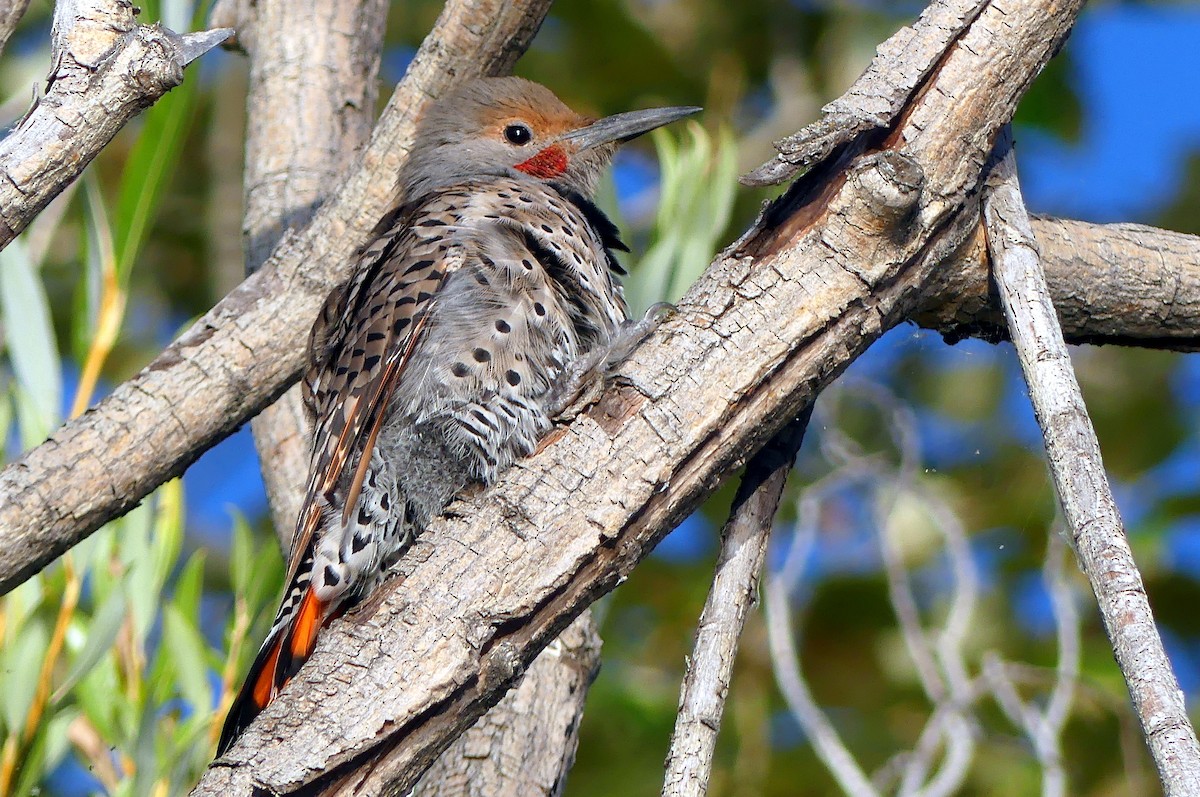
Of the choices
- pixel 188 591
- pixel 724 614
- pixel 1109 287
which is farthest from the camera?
pixel 188 591

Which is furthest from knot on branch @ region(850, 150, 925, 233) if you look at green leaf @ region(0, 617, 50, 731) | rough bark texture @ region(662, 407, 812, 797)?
green leaf @ region(0, 617, 50, 731)

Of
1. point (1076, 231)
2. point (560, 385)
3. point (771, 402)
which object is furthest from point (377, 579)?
point (1076, 231)

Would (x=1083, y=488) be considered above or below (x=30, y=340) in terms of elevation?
below

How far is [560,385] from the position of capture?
301 cm

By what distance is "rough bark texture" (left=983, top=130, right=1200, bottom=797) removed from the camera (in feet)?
5.38

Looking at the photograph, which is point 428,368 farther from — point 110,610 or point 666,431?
point 666,431

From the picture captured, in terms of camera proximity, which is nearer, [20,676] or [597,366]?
[597,366]

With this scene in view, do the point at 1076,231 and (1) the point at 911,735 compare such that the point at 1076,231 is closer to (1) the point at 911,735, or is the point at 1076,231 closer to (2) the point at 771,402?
(2) the point at 771,402

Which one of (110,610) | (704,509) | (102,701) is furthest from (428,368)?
(704,509)

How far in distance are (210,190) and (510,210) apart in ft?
10.4

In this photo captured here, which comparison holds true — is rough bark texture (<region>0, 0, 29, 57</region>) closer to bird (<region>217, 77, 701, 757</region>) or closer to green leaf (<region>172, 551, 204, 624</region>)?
bird (<region>217, 77, 701, 757</region>)

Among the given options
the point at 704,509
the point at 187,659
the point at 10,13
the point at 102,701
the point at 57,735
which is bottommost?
the point at 57,735

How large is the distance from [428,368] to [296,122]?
2.84 ft

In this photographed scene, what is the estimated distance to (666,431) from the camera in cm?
214
